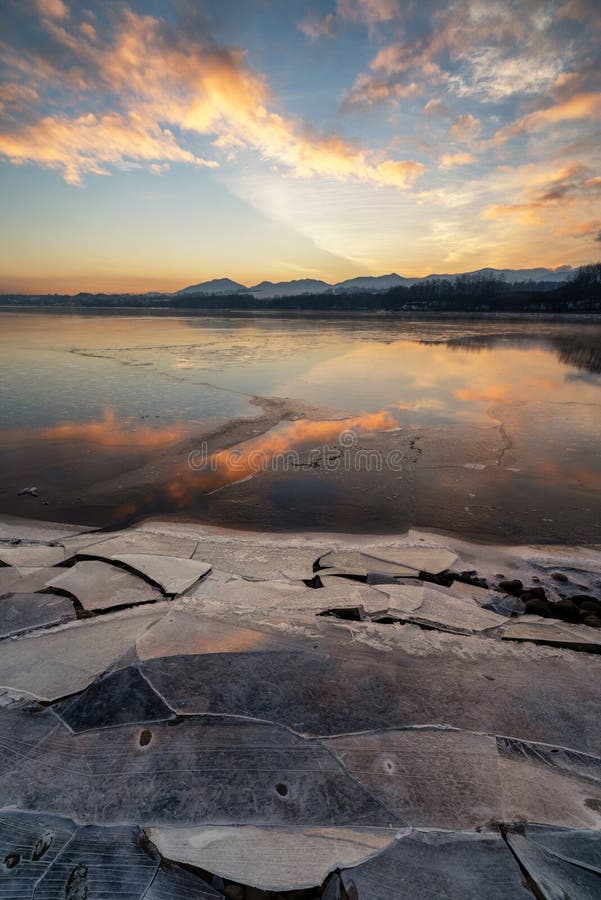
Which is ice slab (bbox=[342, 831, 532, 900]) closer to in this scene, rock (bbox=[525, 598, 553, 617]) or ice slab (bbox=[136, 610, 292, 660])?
ice slab (bbox=[136, 610, 292, 660])

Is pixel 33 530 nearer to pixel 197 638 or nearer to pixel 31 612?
pixel 31 612

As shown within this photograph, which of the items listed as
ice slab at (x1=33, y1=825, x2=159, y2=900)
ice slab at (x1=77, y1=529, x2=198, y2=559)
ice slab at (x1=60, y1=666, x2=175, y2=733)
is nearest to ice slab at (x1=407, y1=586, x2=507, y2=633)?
ice slab at (x1=60, y1=666, x2=175, y2=733)

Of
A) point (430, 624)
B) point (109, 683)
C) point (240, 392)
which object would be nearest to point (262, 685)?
point (109, 683)

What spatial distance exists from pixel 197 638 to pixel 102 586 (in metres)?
1.34

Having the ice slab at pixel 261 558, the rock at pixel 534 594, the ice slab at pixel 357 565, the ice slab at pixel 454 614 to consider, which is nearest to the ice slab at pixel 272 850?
the ice slab at pixel 454 614

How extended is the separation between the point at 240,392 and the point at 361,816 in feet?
41.6

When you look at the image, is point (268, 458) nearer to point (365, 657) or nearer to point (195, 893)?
point (365, 657)

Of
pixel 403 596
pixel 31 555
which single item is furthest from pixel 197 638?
pixel 31 555

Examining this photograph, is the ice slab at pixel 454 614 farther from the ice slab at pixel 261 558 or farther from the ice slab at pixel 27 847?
the ice slab at pixel 27 847

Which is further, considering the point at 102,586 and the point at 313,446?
the point at 313,446

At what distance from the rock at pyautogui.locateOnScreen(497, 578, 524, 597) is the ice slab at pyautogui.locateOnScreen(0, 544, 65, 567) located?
4.68 m

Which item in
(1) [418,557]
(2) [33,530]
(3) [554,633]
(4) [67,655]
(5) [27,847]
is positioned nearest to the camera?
(5) [27,847]

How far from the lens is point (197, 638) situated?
3061 millimetres

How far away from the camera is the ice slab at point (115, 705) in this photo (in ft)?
7.77
